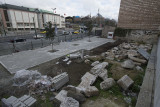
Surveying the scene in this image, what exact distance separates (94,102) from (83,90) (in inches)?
28.4

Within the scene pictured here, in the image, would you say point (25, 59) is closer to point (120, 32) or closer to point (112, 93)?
point (112, 93)

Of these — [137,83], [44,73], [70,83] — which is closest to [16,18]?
[44,73]

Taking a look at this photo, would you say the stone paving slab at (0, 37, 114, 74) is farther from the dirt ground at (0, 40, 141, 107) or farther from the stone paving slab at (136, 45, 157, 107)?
the stone paving slab at (136, 45, 157, 107)

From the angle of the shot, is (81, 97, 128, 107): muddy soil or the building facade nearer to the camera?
(81, 97, 128, 107): muddy soil

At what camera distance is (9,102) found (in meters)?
3.56

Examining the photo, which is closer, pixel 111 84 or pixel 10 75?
pixel 111 84

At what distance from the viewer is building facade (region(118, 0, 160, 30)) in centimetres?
1822

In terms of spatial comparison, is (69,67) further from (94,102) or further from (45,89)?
(94,102)

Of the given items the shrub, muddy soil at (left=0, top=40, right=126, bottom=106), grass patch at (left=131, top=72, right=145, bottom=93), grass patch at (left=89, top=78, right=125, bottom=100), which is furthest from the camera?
the shrub

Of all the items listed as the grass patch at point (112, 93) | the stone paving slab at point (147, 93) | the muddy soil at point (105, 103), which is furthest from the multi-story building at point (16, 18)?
the stone paving slab at point (147, 93)

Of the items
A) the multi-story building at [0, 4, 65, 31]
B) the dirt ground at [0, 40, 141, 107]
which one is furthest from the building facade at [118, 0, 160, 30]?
the multi-story building at [0, 4, 65, 31]

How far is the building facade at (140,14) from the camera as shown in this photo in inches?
717

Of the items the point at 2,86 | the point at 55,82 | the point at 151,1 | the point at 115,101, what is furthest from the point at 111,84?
the point at 151,1

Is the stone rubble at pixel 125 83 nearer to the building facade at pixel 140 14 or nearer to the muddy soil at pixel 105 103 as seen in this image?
the muddy soil at pixel 105 103
